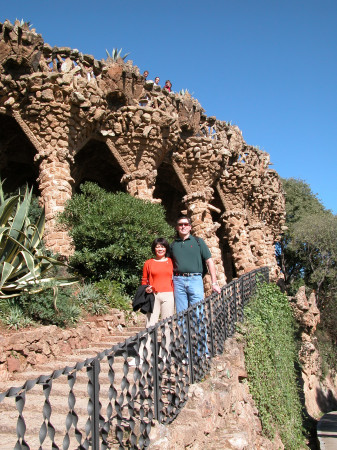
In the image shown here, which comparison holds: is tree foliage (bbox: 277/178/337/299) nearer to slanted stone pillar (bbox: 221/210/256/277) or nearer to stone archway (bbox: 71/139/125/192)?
slanted stone pillar (bbox: 221/210/256/277)

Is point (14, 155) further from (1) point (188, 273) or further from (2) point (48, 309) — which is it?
(1) point (188, 273)

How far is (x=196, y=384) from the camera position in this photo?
382cm

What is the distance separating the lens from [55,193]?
880 cm

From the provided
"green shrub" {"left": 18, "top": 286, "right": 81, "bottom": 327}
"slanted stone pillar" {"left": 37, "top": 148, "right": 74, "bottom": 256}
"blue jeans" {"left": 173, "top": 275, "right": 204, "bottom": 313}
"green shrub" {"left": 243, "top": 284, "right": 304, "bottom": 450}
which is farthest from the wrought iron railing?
"slanted stone pillar" {"left": 37, "top": 148, "right": 74, "bottom": 256}

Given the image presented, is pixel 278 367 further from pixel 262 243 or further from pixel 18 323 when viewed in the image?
pixel 262 243

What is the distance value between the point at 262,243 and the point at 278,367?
9.60 meters

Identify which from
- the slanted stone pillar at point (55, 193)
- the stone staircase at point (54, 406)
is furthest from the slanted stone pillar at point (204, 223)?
the stone staircase at point (54, 406)

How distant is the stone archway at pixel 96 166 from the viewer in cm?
1157

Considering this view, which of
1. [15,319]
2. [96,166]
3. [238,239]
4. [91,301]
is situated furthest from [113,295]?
[238,239]

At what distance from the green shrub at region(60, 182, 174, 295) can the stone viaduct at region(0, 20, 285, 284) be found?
0.99 metres

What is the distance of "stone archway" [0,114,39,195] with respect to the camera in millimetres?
10461

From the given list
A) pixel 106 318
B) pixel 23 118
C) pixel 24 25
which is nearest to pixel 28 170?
pixel 23 118

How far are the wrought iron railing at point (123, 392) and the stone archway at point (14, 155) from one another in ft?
22.6

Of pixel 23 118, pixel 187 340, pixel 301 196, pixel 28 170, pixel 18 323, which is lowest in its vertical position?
pixel 187 340
